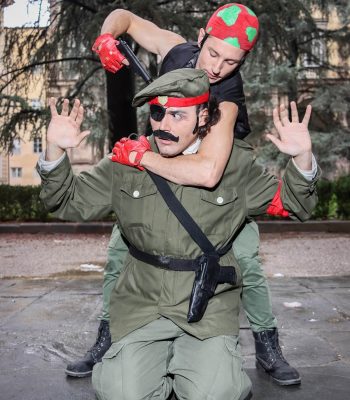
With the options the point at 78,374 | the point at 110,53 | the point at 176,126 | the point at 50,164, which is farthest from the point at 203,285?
the point at 78,374

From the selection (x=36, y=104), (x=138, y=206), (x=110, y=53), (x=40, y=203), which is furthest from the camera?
(x=40, y=203)

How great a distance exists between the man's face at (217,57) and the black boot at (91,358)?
1.48 metres

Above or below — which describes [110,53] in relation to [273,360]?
above

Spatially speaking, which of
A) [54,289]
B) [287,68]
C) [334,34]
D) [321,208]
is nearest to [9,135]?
[54,289]

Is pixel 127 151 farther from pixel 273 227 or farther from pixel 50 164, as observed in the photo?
pixel 273 227

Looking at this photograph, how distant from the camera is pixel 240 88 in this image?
109 inches

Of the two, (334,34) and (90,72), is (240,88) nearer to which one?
(90,72)

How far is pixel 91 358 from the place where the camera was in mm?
3172

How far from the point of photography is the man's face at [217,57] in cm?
252

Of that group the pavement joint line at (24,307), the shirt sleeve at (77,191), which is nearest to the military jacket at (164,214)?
the shirt sleeve at (77,191)

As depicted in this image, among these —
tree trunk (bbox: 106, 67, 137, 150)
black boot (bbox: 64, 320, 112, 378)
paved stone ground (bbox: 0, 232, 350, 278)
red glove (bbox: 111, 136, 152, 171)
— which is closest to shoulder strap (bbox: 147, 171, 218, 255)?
red glove (bbox: 111, 136, 152, 171)

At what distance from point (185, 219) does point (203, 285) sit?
26 centimetres

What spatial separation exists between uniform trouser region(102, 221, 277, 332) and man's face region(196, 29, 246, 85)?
3.22 feet

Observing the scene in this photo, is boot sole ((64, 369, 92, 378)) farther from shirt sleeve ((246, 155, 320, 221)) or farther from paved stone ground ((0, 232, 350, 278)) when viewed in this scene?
paved stone ground ((0, 232, 350, 278))
